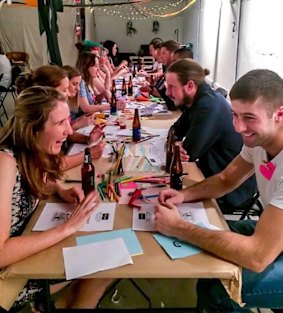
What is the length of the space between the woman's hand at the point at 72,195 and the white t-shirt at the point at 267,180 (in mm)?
717

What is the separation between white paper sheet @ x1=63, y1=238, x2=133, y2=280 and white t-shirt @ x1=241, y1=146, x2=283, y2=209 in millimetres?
493

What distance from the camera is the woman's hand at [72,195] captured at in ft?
4.79

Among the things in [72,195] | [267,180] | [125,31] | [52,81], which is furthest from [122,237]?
[125,31]

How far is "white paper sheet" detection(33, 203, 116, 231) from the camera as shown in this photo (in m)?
1.29

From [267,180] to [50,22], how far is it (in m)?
3.49

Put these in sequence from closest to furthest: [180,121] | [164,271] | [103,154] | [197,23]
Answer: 1. [164,271]
2. [103,154]
3. [180,121]
4. [197,23]

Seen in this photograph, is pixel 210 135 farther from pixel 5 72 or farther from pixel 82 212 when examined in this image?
pixel 5 72

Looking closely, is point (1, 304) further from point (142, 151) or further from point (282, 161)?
point (142, 151)

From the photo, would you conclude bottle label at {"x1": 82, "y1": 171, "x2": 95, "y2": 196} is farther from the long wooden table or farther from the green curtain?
the green curtain

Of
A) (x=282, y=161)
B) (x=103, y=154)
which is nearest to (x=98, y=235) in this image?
(x=282, y=161)

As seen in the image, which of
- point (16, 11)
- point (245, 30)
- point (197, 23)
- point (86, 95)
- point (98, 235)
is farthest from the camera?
→ point (16, 11)

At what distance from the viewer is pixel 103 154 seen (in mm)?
2082

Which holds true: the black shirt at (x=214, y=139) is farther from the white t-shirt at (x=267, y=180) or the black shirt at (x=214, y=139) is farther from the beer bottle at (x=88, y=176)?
the beer bottle at (x=88, y=176)

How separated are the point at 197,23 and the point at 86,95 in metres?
5.08
